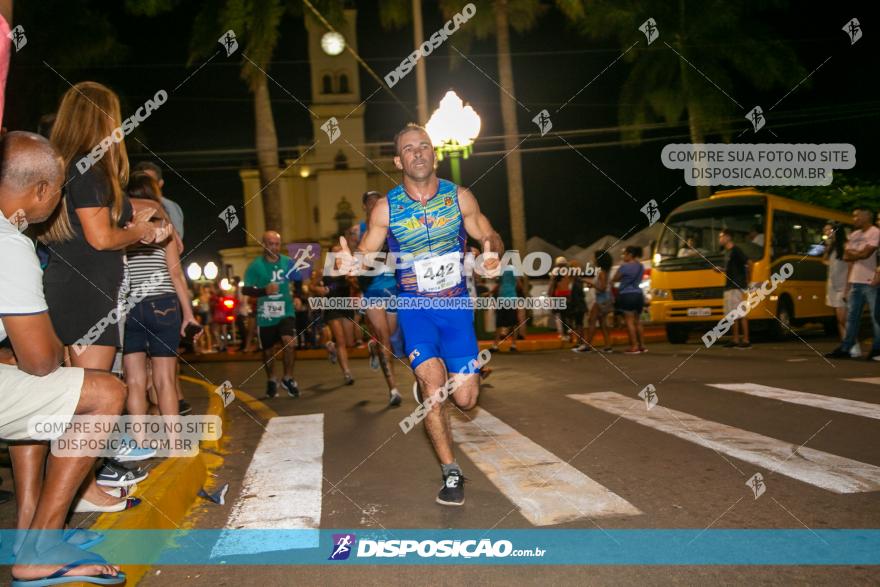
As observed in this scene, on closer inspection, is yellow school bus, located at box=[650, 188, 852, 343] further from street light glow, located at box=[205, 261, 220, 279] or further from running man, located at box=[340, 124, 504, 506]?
street light glow, located at box=[205, 261, 220, 279]

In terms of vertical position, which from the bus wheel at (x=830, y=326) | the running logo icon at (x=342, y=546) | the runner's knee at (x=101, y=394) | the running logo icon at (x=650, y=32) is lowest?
the bus wheel at (x=830, y=326)

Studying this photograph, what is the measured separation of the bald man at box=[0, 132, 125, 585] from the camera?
9.20ft

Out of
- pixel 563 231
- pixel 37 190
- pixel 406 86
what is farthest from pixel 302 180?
pixel 37 190

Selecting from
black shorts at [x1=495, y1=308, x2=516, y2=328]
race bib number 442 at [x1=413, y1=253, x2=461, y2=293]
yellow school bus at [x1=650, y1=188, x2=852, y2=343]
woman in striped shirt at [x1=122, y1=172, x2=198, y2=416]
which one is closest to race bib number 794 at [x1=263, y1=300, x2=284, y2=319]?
woman in striped shirt at [x1=122, y1=172, x2=198, y2=416]

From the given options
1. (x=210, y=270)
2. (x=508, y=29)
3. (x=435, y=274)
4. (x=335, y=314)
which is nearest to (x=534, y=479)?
(x=435, y=274)

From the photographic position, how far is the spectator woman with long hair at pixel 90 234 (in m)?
4.01

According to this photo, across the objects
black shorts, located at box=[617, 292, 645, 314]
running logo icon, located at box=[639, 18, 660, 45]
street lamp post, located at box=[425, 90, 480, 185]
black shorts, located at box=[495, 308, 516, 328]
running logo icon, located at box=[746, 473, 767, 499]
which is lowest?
running logo icon, located at box=[746, 473, 767, 499]

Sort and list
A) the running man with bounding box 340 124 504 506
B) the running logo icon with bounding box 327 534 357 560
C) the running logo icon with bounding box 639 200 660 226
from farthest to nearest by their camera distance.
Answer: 1. the running logo icon with bounding box 639 200 660 226
2. the running man with bounding box 340 124 504 506
3. the running logo icon with bounding box 327 534 357 560

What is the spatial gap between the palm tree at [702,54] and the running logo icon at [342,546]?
27013 millimetres

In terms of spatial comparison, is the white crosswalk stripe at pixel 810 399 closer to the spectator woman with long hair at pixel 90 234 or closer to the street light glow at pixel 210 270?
the spectator woman with long hair at pixel 90 234

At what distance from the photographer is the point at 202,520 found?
455cm

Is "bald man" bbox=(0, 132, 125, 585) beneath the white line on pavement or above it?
above

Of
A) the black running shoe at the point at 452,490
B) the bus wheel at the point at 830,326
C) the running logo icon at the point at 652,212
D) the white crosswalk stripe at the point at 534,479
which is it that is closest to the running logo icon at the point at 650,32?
the running logo icon at the point at 652,212

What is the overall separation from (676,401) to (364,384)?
471cm
